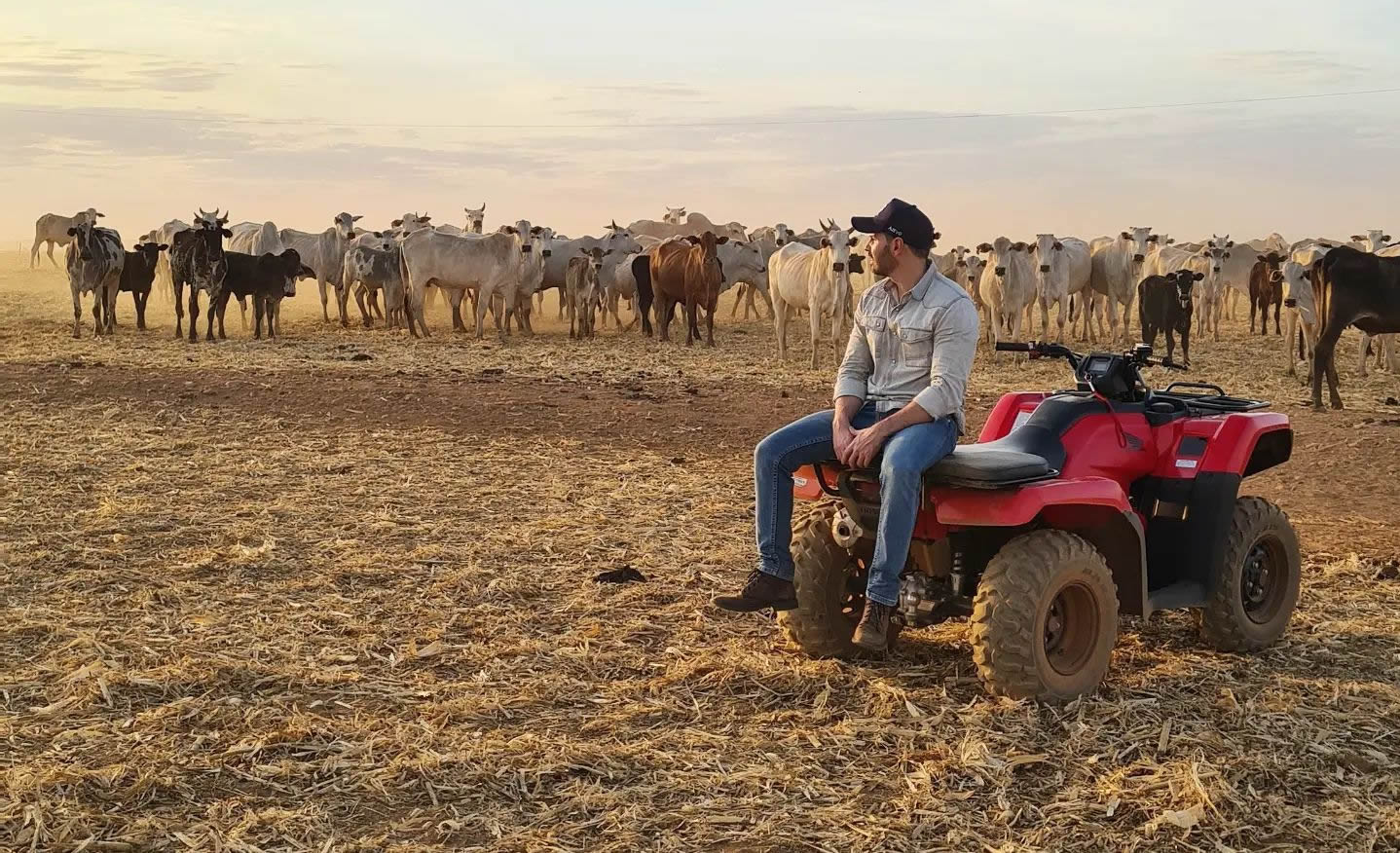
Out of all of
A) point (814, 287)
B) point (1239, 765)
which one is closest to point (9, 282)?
point (814, 287)

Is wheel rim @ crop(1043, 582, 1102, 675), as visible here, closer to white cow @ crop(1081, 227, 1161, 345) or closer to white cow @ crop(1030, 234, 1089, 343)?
white cow @ crop(1030, 234, 1089, 343)

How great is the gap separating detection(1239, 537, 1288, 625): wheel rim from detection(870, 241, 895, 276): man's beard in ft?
7.82

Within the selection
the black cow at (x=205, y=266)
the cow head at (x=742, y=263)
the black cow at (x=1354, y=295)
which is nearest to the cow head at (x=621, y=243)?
the cow head at (x=742, y=263)

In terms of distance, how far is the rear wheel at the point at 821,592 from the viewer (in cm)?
589

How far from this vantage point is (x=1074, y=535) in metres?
5.55

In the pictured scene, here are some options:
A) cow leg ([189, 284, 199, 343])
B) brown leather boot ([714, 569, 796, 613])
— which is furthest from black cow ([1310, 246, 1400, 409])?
cow leg ([189, 284, 199, 343])

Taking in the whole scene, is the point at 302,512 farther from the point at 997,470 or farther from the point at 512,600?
the point at 997,470

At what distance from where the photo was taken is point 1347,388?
18594 mm

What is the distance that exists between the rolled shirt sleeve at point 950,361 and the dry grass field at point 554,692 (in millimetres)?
1229

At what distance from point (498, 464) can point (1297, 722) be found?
721 cm

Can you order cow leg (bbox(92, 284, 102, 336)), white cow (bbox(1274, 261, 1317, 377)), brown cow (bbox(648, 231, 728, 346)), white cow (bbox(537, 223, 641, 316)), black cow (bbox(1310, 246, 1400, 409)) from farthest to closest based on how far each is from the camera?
white cow (bbox(537, 223, 641, 316))
brown cow (bbox(648, 231, 728, 346))
cow leg (bbox(92, 284, 102, 336))
white cow (bbox(1274, 261, 1317, 377))
black cow (bbox(1310, 246, 1400, 409))

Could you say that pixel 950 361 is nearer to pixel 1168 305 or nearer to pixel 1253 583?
pixel 1253 583

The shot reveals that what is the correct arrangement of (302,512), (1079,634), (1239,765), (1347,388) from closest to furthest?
(1239,765) → (1079,634) → (302,512) → (1347,388)

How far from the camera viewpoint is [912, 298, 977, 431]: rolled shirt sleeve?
Answer: 5.43 meters
